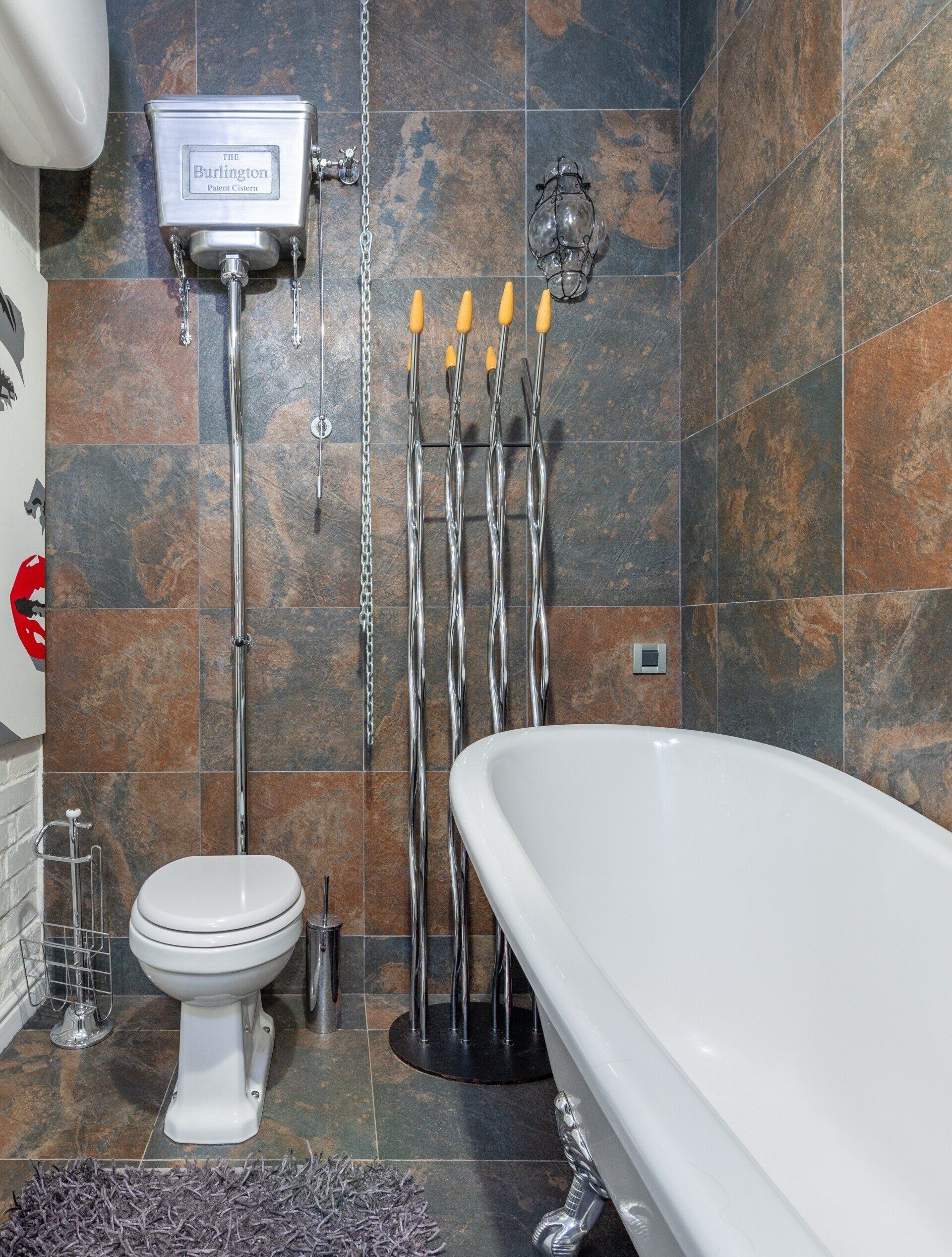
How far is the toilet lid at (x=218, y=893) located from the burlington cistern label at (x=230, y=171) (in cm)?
154

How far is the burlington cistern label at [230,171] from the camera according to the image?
6.38ft

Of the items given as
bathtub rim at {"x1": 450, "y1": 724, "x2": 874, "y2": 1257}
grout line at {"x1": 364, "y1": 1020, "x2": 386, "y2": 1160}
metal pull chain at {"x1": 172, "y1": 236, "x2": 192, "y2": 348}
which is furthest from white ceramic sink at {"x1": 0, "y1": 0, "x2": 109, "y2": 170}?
grout line at {"x1": 364, "y1": 1020, "x2": 386, "y2": 1160}

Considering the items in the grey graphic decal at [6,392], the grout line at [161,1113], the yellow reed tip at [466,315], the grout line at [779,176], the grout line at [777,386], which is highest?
the grout line at [779,176]

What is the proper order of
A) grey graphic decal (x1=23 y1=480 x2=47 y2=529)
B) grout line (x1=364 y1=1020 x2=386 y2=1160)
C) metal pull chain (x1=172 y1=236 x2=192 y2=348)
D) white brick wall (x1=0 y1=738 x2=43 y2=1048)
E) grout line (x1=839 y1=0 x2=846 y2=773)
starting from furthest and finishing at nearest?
metal pull chain (x1=172 y1=236 x2=192 y2=348), grey graphic decal (x1=23 y1=480 x2=47 y2=529), white brick wall (x1=0 y1=738 x2=43 y2=1048), grout line (x1=364 y1=1020 x2=386 y2=1160), grout line (x1=839 y1=0 x2=846 y2=773)

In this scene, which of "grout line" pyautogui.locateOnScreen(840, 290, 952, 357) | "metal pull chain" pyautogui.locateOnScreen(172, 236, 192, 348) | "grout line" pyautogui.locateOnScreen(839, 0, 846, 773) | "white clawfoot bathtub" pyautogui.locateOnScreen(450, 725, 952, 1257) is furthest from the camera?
"metal pull chain" pyautogui.locateOnScreen(172, 236, 192, 348)

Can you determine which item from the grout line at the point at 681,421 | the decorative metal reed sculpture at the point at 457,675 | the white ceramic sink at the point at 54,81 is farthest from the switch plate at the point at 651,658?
the white ceramic sink at the point at 54,81

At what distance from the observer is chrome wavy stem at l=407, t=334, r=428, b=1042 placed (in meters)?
1.97

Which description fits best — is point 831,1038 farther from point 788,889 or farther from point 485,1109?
point 485,1109

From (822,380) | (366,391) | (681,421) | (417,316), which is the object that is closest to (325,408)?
(366,391)

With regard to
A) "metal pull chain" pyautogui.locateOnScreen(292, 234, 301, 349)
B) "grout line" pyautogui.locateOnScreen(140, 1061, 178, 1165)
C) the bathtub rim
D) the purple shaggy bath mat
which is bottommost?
"grout line" pyautogui.locateOnScreen(140, 1061, 178, 1165)

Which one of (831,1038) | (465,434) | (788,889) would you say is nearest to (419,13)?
(465,434)

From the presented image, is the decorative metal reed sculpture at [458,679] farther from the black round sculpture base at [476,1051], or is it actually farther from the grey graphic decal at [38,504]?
the grey graphic decal at [38,504]

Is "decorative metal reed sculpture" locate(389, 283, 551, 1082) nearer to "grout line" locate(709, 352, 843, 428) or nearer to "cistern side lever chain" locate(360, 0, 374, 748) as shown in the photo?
"cistern side lever chain" locate(360, 0, 374, 748)

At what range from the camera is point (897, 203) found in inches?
50.1
